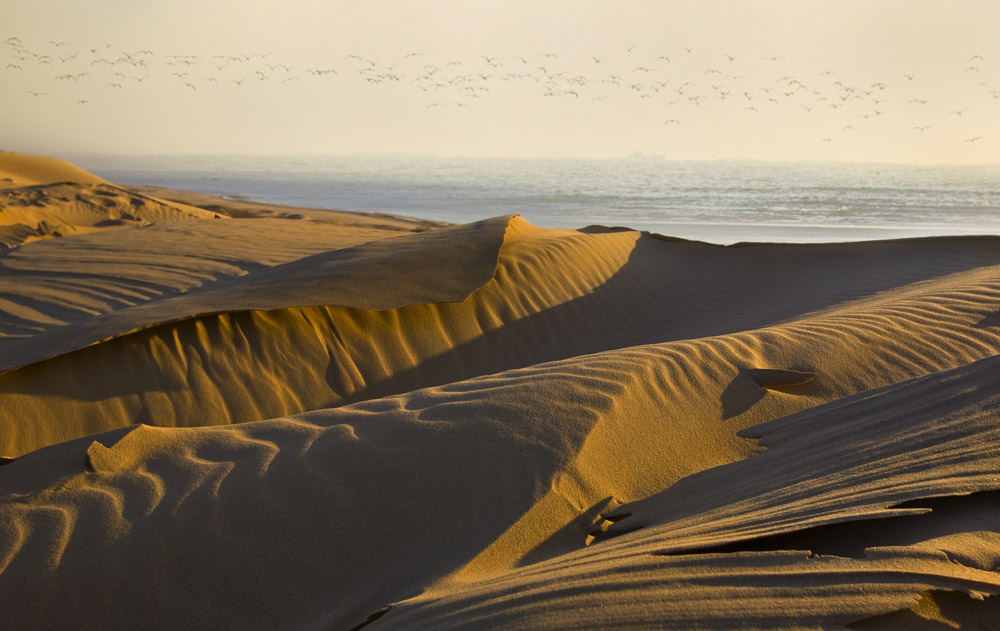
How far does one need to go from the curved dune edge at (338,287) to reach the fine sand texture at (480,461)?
Answer: 0.13ft

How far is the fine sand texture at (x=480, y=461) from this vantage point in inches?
73.1

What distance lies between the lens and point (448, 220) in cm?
1931

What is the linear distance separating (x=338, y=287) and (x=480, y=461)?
10.5 ft

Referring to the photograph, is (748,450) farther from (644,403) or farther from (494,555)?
(494,555)

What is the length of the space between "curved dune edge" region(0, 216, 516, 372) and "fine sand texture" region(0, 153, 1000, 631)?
38 mm

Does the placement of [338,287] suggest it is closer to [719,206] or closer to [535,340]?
[535,340]

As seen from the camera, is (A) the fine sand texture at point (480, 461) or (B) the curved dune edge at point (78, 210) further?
(B) the curved dune edge at point (78, 210)

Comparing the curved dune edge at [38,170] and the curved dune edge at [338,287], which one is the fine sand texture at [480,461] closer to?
the curved dune edge at [338,287]

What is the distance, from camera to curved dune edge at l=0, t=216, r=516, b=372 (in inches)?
194

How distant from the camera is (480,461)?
9.75 ft

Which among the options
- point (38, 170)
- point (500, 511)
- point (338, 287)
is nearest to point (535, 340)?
point (338, 287)

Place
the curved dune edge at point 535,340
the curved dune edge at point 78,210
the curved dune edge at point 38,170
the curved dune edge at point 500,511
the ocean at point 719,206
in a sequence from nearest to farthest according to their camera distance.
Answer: the curved dune edge at point 500,511 < the curved dune edge at point 535,340 < the curved dune edge at point 78,210 < the ocean at point 719,206 < the curved dune edge at point 38,170

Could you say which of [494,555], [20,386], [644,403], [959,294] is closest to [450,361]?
[644,403]

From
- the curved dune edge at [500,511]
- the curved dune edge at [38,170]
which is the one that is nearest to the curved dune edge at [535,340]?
the curved dune edge at [500,511]
